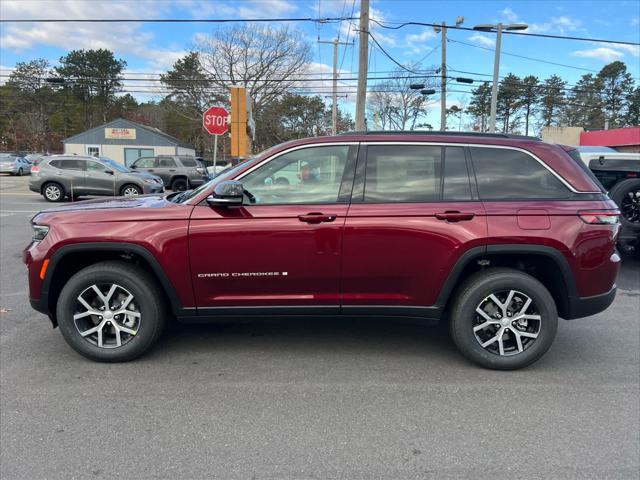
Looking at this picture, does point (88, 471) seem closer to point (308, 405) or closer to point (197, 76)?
point (308, 405)

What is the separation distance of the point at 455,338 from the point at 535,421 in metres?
0.84

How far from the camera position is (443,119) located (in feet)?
95.2

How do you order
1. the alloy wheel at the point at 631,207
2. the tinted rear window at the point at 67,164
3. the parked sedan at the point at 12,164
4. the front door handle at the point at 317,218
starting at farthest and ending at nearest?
the parked sedan at the point at 12,164, the tinted rear window at the point at 67,164, the alloy wheel at the point at 631,207, the front door handle at the point at 317,218

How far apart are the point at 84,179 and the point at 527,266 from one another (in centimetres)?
1576

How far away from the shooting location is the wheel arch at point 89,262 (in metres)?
3.35

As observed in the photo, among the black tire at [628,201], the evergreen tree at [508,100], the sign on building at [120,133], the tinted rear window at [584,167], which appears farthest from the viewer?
the evergreen tree at [508,100]

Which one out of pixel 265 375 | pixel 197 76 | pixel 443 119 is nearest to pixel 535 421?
pixel 265 375

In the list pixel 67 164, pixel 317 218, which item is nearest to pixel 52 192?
pixel 67 164

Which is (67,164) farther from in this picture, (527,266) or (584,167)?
(584,167)

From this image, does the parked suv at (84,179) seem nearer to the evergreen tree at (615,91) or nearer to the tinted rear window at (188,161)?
the tinted rear window at (188,161)

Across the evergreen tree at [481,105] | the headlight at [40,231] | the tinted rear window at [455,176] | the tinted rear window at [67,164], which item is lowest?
the headlight at [40,231]

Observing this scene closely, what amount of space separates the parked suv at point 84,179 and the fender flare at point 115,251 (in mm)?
12813

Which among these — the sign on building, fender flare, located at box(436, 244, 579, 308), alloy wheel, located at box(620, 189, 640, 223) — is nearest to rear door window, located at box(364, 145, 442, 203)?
fender flare, located at box(436, 244, 579, 308)

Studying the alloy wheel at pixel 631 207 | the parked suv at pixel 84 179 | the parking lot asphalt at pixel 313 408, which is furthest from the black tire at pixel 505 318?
the parked suv at pixel 84 179
